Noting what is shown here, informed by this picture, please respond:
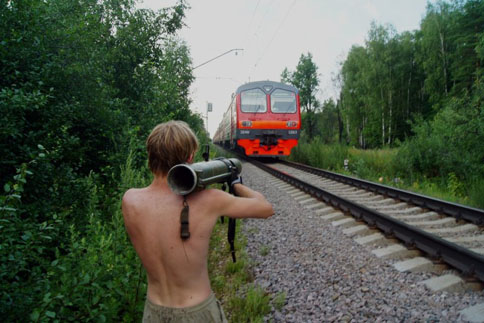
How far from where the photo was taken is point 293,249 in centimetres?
409

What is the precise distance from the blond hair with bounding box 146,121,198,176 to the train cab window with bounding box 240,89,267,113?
1257 centimetres

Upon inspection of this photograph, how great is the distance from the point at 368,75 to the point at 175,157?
36.5 m

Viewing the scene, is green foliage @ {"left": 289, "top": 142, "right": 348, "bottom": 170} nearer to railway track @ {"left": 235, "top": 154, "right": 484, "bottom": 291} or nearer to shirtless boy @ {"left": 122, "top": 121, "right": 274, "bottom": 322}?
railway track @ {"left": 235, "top": 154, "right": 484, "bottom": 291}

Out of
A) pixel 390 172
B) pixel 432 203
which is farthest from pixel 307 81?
pixel 432 203

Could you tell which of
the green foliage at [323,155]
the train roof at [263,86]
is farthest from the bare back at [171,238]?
the train roof at [263,86]

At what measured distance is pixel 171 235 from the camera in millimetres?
1395

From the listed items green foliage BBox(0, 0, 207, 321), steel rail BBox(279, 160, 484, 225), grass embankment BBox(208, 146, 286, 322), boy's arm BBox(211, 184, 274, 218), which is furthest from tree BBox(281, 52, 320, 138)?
boy's arm BBox(211, 184, 274, 218)

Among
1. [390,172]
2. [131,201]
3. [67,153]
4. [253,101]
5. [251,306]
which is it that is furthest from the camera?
[253,101]

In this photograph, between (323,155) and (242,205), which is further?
(323,155)

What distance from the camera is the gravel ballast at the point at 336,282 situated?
8.51ft

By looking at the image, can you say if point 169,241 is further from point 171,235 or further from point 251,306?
point 251,306

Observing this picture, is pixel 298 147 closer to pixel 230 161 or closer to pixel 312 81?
pixel 230 161

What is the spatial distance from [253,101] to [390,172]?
21.5 ft

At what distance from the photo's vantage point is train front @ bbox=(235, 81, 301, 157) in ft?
44.7
